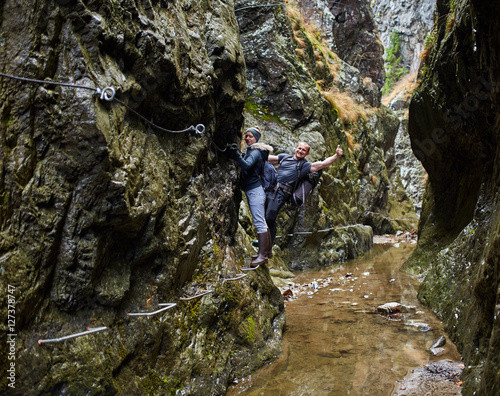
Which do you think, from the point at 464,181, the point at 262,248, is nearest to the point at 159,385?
the point at 262,248

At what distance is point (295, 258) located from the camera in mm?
13352

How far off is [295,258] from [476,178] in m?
6.63

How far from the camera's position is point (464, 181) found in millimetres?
8906

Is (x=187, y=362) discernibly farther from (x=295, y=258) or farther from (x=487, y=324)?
(x=295, y=258)

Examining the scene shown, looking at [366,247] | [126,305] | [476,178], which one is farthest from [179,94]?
[366,247]

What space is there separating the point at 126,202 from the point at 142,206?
0.33 metres

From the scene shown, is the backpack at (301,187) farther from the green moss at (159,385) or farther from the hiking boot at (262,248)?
the green moss at (159,385)

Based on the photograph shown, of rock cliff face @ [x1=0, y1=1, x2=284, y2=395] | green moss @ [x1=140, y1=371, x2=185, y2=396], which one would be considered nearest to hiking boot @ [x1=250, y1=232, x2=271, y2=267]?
rock cliff face @ [x1=0, y1=1, x2=284, y2=395]

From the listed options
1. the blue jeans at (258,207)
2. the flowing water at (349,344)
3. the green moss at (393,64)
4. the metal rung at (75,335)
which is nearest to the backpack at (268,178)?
the blue jeans at (258,207)

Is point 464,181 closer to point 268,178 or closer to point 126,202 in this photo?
point 268,178

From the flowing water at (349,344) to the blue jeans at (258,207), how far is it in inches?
76.5

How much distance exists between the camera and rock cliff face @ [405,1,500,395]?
4129 mm

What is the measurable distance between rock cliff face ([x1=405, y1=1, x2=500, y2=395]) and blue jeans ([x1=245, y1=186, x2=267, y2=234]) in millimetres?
3157

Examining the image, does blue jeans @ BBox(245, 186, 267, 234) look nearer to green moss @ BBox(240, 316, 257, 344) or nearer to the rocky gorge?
the rocky gorge
